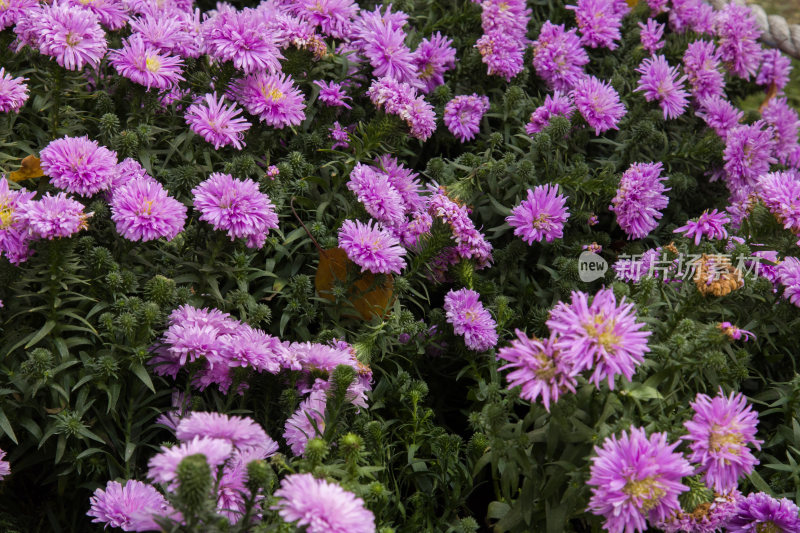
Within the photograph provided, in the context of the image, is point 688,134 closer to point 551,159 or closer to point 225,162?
point 551,159

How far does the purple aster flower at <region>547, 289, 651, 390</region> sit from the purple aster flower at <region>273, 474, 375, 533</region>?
0.61 metres

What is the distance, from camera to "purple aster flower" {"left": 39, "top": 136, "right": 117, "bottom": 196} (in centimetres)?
244

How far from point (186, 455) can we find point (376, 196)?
1.30 m

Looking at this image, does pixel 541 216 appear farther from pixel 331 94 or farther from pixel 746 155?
pixel 746 155

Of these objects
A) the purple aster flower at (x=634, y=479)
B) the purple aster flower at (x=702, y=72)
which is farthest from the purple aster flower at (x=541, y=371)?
the purple aster flower at (x=702, y=72)

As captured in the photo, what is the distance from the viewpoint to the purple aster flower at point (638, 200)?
309cm

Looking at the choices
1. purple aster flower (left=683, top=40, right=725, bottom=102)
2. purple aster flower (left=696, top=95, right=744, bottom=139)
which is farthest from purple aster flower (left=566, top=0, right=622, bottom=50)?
purple aster flower (left=696, top=95, right=744, bottom=139)

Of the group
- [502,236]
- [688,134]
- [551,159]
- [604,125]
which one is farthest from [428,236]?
[688,134]

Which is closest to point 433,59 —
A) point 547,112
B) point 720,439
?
point 547,112

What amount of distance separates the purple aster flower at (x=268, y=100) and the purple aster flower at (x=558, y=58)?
130 centimetres

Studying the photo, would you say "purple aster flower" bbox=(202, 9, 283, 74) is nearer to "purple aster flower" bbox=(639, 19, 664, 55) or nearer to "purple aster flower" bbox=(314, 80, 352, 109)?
"purple aster flower" bbox=(314, 80, 352, 109)

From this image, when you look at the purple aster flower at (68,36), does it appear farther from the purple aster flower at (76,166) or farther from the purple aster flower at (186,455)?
the purple aster flower at (186,455)

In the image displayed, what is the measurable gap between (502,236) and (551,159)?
374 millimetres

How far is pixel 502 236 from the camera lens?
326cm
